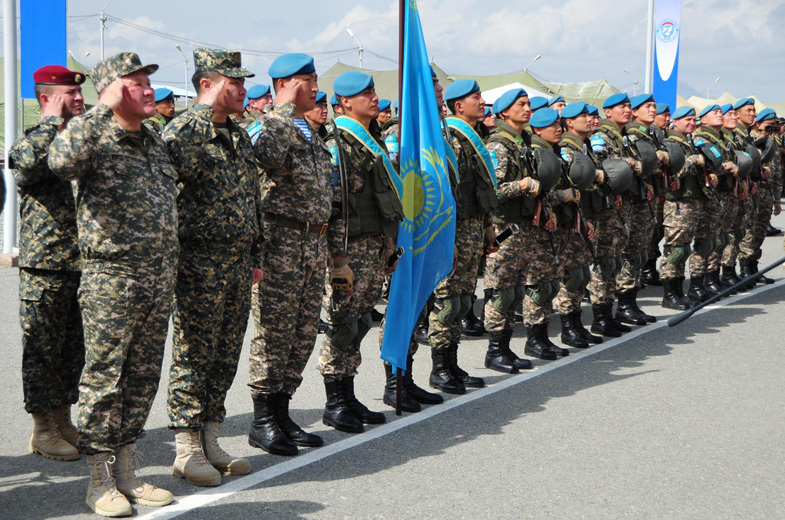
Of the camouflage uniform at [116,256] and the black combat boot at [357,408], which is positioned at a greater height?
the camouflage uniform at [116,256]

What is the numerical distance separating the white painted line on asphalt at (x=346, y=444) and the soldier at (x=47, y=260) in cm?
90

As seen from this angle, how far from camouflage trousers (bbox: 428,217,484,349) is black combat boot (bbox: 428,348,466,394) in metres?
0.07

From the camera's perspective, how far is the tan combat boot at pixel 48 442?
4504 millimetres

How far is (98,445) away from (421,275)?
2429 mm

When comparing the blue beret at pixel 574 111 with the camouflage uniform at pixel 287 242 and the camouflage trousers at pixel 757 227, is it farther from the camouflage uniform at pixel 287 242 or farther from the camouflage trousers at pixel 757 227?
the camouflage trousers at pixel 757 227

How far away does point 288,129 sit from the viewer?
4473 millimetres

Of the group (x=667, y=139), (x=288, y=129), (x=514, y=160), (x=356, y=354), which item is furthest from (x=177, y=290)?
(x=667, y=139)

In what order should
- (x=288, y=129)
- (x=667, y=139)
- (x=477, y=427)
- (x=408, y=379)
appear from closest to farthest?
1. (x=288, y=129)
2. (x=477, y=427)
3. (x=408, y=379)
4. (x=667, y=139)

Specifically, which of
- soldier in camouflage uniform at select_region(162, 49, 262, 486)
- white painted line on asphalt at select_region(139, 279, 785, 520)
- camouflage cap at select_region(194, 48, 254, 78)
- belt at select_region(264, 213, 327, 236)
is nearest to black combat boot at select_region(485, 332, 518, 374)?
white painted line on asphalt at select_region(139, 279, 785, 520)

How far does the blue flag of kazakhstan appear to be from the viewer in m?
5.44

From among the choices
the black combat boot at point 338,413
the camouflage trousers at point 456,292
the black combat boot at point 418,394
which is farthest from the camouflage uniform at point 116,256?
the camouflage trousers at point 456,292

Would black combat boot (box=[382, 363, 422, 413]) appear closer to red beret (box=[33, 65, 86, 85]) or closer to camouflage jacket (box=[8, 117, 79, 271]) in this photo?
camouflage jacket (box=[8, 117, 79, 271])

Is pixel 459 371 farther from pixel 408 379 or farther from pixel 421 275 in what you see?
pixel 421 275

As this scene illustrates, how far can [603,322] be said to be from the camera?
8.34 m
